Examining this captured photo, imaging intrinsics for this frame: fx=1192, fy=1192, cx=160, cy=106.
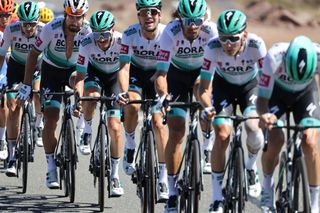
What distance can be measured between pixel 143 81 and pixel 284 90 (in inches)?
108

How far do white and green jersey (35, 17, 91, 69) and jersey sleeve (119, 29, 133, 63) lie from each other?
84 cm

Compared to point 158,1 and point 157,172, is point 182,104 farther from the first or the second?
point 158,1

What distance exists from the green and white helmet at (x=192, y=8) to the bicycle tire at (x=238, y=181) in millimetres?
1697

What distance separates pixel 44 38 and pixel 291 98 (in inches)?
146

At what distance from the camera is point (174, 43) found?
11.4 metres

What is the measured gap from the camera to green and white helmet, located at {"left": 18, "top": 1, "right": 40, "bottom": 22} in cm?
1336

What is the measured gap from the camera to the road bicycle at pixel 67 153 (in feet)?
39.4

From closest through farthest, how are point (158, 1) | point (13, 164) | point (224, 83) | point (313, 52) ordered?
1. point (313, 52)
2. point (224, 83)
3. point (158, 1)
4. point (13, 164)

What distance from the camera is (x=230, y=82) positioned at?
10.8 m

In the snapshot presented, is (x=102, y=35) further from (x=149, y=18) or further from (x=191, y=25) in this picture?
(x=191, y=25)

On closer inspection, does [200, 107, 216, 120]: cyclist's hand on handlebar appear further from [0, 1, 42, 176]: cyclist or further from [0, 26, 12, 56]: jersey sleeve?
[0, 26, 12, 56]: jersey sleeve

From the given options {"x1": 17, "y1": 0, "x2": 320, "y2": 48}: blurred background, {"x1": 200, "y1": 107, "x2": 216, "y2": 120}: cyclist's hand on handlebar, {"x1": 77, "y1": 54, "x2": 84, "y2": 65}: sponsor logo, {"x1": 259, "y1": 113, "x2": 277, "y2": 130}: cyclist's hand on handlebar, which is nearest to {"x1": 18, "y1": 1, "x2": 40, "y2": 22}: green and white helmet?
{"x1": 77, "y1": 54, "x2": 84, "y2": 65}: sponsor logo

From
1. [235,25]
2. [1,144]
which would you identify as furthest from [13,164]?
[235,25]

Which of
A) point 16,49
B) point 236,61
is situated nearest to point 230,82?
point 236,61
